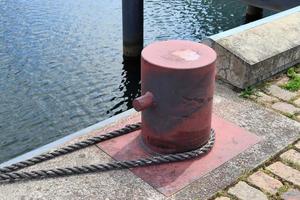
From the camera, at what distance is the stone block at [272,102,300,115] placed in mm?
4371

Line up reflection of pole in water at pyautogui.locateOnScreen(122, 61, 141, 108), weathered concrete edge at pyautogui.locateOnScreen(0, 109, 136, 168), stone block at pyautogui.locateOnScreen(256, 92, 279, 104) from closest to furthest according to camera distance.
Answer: weathered concrete edge at pyautogui.locateOnScreen(0, 109, 136, 168) < stone block at pyautogui.locateOnScreen(256, 92, 279, 104) < reflection of pole in water at pyautogui.locateOnScreen(122, 61, 141, 108)

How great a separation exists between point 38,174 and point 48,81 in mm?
6036

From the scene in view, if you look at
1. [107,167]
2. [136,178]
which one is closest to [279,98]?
[136,178]

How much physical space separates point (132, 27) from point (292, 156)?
23.1ft

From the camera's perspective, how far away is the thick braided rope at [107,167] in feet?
10.8

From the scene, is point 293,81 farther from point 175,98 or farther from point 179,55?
point 175,98

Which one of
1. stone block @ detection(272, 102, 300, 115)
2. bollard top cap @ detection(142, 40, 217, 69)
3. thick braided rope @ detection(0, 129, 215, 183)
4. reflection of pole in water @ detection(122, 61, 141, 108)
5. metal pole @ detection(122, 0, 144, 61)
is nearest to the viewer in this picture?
thick braided rope @ detection(0, 129, 215, 183)

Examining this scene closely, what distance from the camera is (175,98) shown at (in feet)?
11.1

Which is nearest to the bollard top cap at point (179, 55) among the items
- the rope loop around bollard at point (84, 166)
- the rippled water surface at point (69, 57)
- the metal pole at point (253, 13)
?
the rope loop around bollard at point (84, 166)

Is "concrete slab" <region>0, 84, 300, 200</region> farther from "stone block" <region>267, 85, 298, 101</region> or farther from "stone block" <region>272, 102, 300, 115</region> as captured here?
"stone block" <region>267, 85, 298, 101</region>

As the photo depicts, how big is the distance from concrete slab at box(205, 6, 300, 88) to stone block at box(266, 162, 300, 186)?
1.27 metres

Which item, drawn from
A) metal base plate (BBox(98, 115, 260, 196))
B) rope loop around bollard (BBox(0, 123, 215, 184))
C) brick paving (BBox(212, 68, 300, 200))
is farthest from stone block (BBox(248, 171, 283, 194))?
rope loop around bollard (BBox(0, 123, 215, 184))

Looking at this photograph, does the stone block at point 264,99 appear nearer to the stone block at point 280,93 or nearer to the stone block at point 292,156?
the stone block at point 280,93

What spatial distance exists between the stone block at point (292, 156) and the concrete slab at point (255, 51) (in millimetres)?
1102
